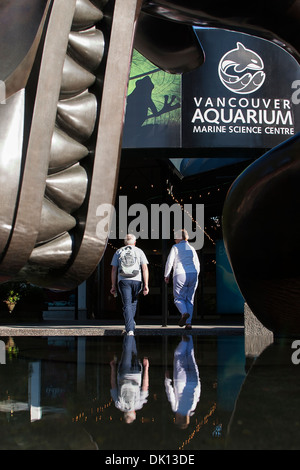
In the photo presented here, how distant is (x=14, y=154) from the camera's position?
1017 mm

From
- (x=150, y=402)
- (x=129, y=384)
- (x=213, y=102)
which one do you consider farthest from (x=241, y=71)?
(x=150, y=402)

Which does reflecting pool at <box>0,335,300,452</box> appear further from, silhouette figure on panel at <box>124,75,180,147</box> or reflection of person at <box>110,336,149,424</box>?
silhouette figure on panel at <box>124,75,180,147</box>

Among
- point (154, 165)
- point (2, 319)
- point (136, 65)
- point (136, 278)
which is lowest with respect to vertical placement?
point (2, 319)

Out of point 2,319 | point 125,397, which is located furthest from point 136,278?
point 2,319

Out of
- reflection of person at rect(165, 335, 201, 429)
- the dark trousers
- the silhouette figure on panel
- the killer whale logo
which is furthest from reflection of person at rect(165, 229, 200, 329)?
the killer whale logo

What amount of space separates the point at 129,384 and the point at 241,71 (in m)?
8.22

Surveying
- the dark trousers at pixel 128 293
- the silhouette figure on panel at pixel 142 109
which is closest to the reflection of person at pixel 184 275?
the dark trousers at pixel 128 293

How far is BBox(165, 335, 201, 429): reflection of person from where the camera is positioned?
2248 millimetres

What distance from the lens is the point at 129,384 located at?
308cm

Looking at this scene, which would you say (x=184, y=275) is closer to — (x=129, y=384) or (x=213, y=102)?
(x=213, y=102)

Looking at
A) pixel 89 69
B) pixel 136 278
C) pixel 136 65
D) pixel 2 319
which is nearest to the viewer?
pixel 89 69
